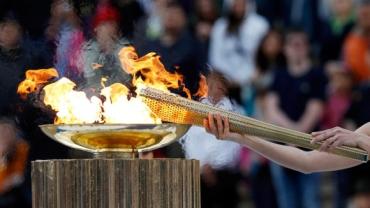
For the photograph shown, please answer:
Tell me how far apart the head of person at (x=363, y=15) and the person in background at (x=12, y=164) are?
2948mm

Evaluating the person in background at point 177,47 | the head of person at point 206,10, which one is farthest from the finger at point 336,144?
the head of person at point 206,10

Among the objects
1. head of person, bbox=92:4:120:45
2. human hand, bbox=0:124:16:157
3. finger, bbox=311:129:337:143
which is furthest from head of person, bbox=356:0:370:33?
finger, bbox=311:129:337:143

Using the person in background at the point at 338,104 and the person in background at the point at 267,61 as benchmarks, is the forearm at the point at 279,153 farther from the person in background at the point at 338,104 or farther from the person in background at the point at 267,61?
the person in background at the point at 267,61

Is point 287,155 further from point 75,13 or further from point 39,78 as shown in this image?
point 75,13

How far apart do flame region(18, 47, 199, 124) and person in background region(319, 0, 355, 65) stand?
14.9 ft

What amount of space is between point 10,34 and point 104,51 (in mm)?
715

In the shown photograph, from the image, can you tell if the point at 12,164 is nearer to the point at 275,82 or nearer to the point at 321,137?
the point at 321,137

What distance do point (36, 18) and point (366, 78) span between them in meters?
3.53

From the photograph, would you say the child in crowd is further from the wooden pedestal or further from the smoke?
the wooden pedestal

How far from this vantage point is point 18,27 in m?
7.28

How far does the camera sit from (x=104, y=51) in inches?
258

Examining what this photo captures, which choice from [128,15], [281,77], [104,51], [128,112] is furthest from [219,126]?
[281,77]

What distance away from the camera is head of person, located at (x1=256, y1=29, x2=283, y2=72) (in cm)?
1049

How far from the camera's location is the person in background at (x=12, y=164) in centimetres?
720
